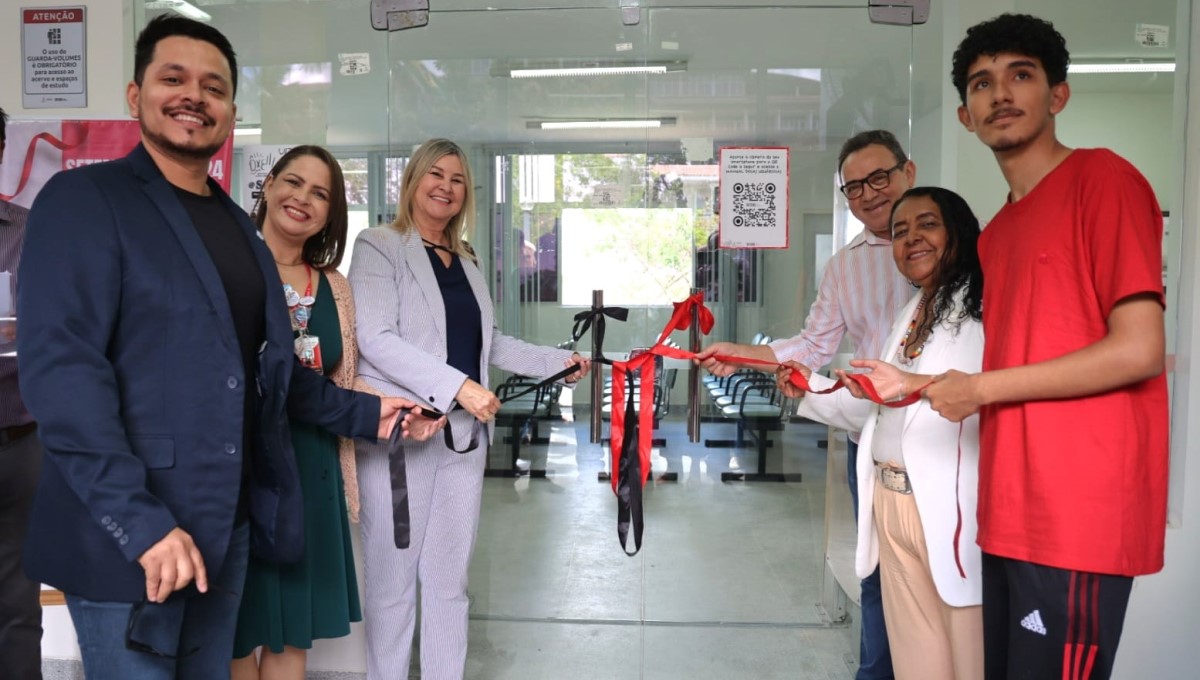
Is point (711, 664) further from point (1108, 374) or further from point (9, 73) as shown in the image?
point (9, 73)

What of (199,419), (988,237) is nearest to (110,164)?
(199,419)

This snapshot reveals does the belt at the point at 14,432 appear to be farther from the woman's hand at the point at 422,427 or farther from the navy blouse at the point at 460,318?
the navy blouse at the point at 460,318

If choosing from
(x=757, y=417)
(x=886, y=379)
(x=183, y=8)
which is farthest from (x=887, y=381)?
(x=183, y=8)

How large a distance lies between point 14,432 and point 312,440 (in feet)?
2.81

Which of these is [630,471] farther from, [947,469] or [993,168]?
[993,168]

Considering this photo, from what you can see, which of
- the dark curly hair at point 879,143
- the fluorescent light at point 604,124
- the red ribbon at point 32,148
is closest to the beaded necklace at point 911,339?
the dark curly hair at point 879,143

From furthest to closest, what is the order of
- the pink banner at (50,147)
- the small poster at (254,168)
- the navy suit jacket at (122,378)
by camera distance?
the small poster at (254,168) → the pink banner at (50,147) → the navy suit jacket at (122,378)

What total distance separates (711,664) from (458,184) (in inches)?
83.1

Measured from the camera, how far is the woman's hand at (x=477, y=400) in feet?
8.43

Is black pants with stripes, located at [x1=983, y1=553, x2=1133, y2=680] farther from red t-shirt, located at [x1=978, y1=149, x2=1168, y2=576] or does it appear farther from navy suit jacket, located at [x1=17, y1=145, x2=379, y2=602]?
navy suit jacket, located at [x1=17, y1=145, x2=379, y2=602]

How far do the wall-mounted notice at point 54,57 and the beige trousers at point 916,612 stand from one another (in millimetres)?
3147

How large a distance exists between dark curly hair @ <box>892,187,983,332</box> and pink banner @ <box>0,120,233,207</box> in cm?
245

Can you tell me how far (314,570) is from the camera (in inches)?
100

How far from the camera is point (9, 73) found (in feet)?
10.7
